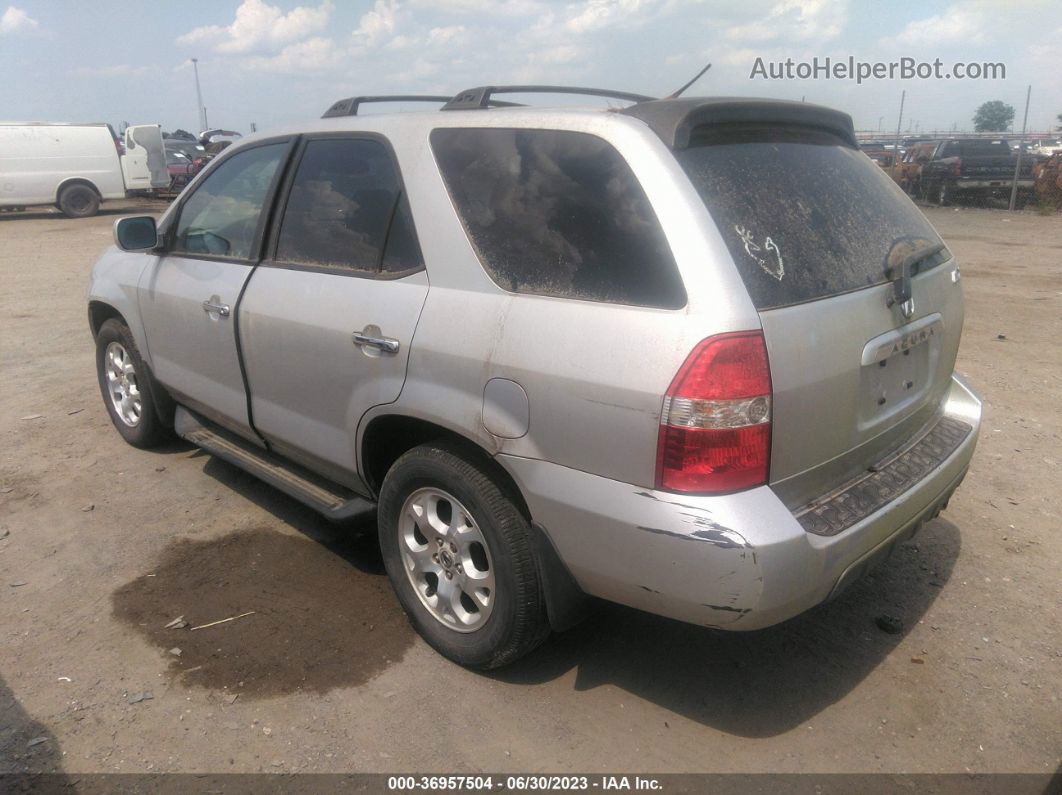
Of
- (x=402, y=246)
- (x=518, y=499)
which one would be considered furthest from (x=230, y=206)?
(x=518, y=499)

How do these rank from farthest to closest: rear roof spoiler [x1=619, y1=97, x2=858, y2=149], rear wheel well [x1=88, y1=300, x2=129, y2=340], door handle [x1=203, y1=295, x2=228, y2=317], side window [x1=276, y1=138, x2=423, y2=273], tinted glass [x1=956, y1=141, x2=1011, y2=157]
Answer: tinted glass [x1=956, y1=141, x2=1011, y2=157] → rear wheel well [x1=88, y1=300, x2=129, y2=340] → door handle [x1=203, y1=295, x2=228, y2=317] → side window [x1=276, y1=138, x2=423, y2=273] → rear roof spoiler [x1=619, y1=97, x2=858, y2=149]

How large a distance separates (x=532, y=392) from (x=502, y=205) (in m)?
0.65

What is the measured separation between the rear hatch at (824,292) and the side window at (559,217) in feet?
0.65

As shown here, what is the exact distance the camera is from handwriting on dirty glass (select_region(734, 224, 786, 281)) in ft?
7.70

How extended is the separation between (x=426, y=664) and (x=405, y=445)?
789 millimetres

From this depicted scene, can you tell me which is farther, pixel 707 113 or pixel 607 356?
pixel 707 113

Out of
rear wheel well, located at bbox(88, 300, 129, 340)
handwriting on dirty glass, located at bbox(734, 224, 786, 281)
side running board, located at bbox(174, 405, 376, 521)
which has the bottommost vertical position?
side running board, located at bbox(174, 405, 376, 521)

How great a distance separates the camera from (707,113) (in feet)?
8.14

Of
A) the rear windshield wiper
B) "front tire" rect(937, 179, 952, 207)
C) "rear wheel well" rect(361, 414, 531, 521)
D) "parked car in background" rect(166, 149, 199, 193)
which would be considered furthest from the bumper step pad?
"parked car in background" rect(166, 149, 199, 193)

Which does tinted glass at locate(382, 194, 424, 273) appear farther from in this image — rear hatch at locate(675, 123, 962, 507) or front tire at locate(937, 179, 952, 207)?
front tire at locate(937, 179, 952, 207)

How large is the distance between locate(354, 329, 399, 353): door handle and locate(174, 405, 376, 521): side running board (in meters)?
0.69

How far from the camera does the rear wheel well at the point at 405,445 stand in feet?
8.64

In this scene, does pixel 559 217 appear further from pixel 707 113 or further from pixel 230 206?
pixel 230 206

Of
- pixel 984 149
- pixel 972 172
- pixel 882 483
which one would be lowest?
pixel 972 172
